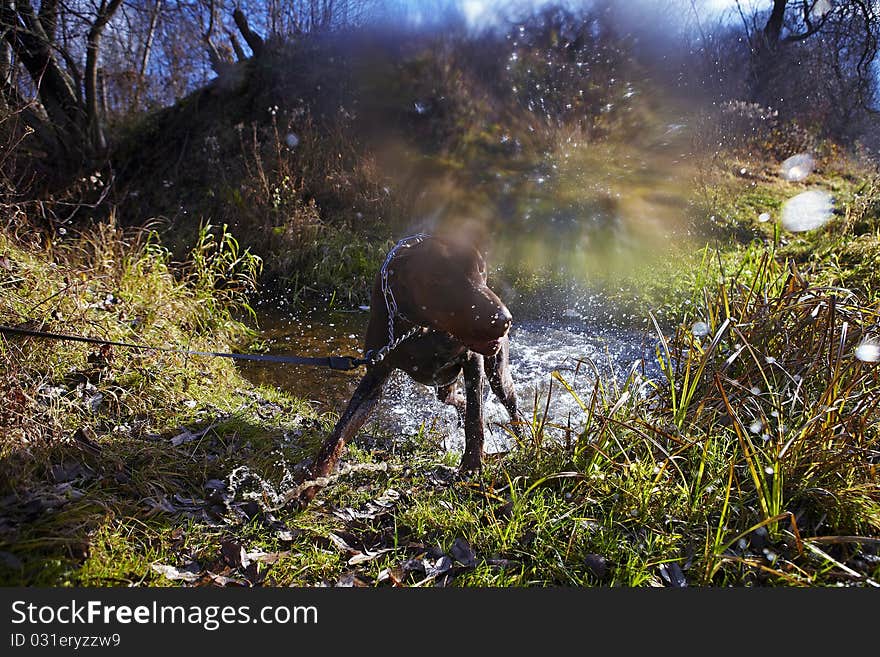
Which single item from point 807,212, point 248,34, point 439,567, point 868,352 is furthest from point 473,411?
point 248,34

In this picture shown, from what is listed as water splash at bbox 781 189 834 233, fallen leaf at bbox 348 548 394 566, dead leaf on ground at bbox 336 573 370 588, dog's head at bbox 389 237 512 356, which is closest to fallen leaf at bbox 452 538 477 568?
fallen leaf at bbox 348 548 394 566

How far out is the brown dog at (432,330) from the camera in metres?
1.85

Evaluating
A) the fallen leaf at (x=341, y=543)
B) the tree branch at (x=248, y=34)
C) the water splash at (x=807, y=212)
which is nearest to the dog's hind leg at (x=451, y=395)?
the fallen leaf at (x=341, y=543)

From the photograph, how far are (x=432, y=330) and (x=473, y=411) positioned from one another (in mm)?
439

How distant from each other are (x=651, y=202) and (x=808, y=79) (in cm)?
462

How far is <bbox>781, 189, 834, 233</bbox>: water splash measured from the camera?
6.92m

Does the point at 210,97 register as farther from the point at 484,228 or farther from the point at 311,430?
the point at 484,228

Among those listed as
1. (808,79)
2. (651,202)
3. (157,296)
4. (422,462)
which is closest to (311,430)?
(422,462)

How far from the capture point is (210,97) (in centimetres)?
968

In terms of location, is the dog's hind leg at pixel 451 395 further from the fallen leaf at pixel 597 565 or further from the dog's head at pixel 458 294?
the fallen leaf at pixel 597 565

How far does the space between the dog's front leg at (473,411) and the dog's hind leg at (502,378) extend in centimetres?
22

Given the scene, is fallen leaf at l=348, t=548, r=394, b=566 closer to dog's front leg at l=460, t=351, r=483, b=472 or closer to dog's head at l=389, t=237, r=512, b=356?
dog's front leg at l=460, t=351, r=483, b=472

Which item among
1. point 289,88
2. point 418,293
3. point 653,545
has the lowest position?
point 653,545

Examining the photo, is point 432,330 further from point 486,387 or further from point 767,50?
point 767,50
